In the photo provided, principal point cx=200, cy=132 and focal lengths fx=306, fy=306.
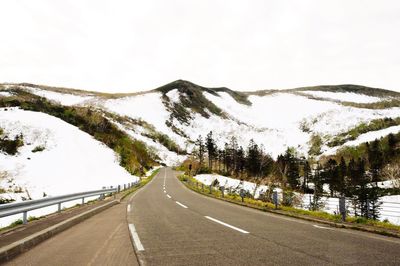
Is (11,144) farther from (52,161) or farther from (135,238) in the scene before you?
(135,238)

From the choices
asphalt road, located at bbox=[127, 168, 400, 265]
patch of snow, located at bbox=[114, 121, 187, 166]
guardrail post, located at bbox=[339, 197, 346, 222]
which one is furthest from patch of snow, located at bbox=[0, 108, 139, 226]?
patch of snow, located at bbox=[114, 121, 187, 166]

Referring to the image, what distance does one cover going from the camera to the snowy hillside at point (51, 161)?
31.5 m

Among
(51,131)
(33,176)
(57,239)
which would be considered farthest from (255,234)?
(51,131)

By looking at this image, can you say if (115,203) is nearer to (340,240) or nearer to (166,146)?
(340,240)

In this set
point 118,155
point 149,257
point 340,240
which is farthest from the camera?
point 118,155

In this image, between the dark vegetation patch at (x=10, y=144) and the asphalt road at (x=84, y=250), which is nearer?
the asphalt road at (x=84, y=250)

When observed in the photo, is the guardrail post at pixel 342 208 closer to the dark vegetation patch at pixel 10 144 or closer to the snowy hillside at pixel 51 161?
the snowy hillside at pixel 51 161

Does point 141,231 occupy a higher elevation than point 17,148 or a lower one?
lower

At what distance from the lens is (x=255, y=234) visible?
8.36 meters

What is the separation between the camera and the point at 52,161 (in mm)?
39500

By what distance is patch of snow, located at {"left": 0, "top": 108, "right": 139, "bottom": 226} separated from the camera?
31.6 meters

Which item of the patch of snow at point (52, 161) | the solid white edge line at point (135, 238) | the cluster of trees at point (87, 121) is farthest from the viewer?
the cluster of trees at point (87, 121)

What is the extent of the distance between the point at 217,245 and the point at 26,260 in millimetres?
3982

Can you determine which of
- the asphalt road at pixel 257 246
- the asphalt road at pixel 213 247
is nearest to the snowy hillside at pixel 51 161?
the asphalt road at pixel 213 247
